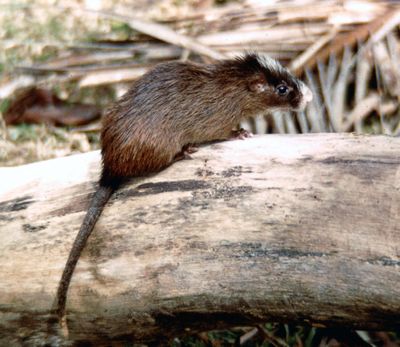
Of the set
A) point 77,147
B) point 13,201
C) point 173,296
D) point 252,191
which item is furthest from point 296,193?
point 77,147

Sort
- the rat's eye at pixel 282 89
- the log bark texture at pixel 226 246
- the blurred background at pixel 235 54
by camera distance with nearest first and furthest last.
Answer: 1. the log bark texture at pixel 226 246
2. the rat's eye at pixel 282 89
3. the blurred background at pixel 235 54

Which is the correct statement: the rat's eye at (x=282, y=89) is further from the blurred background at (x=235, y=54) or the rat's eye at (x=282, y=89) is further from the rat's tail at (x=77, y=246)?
the rat's tail at (x=77, y=246)

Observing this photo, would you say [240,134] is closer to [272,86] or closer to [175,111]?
[175,111]

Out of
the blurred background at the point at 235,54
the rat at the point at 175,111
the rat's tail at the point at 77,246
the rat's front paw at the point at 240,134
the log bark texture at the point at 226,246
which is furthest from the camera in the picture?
the blurred background at the point at 235,54

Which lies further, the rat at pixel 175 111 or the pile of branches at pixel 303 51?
the pile of branches at pixel 303 51

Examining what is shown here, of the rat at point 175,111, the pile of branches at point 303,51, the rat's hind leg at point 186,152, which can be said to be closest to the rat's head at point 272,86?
the rat at point 175,111

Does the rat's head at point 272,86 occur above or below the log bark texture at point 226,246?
above

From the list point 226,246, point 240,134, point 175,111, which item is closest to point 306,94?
point 240,134
